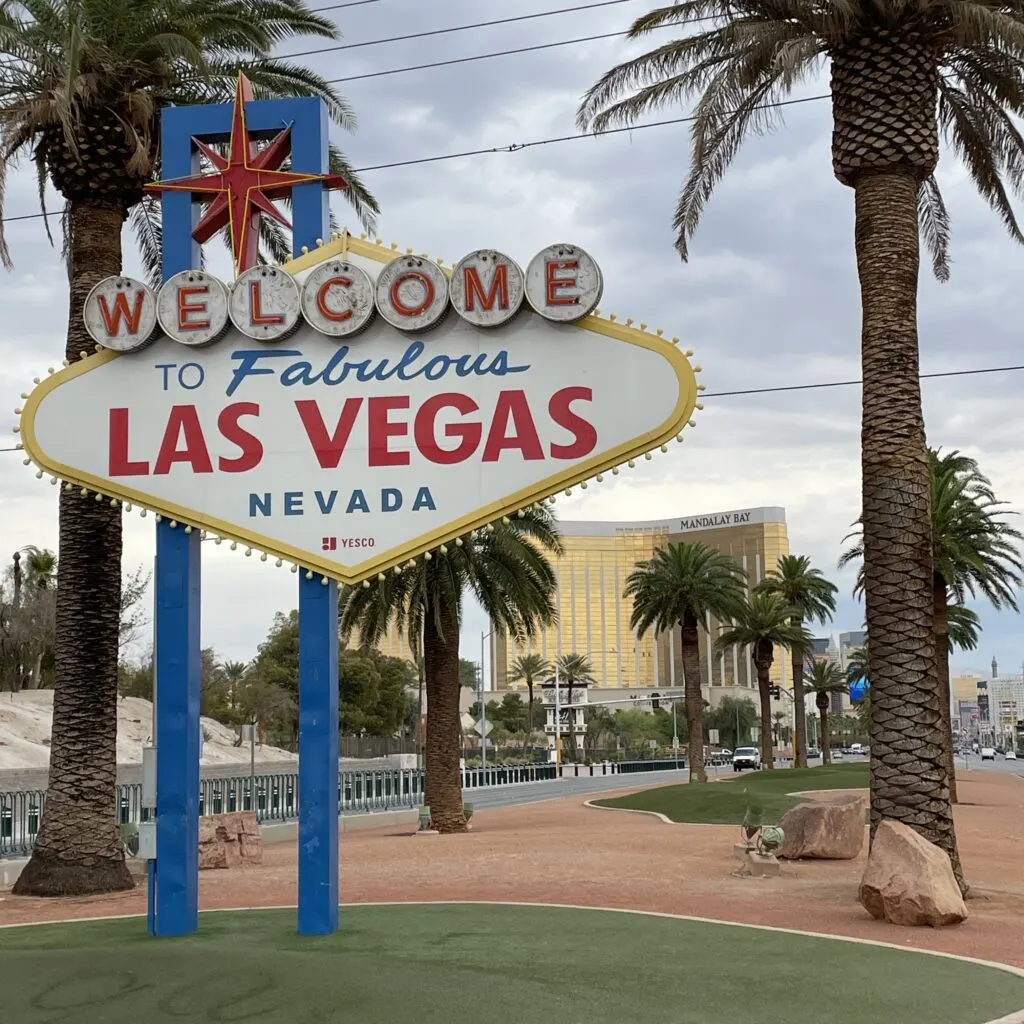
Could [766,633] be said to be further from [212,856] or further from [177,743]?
[177,743]

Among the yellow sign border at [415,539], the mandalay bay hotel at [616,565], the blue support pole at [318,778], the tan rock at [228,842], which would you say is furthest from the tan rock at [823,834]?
the mandalay bay hotel at [616,565]

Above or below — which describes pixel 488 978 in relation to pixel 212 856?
above

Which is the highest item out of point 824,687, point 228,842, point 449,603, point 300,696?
point 449,603

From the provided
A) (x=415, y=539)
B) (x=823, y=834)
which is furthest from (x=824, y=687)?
(x=415, y=539)

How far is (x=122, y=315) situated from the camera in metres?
12.5

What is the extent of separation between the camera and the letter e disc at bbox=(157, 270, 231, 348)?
12375 millimetres

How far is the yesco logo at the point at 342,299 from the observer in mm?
11711

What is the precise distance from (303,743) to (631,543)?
173173 mm

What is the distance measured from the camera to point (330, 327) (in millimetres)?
12141

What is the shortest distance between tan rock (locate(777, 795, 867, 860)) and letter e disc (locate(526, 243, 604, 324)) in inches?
484

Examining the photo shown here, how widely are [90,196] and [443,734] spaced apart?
53.4 ft

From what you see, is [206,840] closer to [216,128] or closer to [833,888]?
[833,888]

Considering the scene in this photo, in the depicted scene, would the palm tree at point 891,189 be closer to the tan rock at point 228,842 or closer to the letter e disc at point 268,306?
the letter e disc at point 268,306

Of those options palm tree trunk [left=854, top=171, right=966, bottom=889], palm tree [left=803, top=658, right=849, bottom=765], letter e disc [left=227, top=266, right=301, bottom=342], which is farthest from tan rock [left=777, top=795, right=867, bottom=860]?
palm tree [left=803, top=658, right=849, bottom=765]
